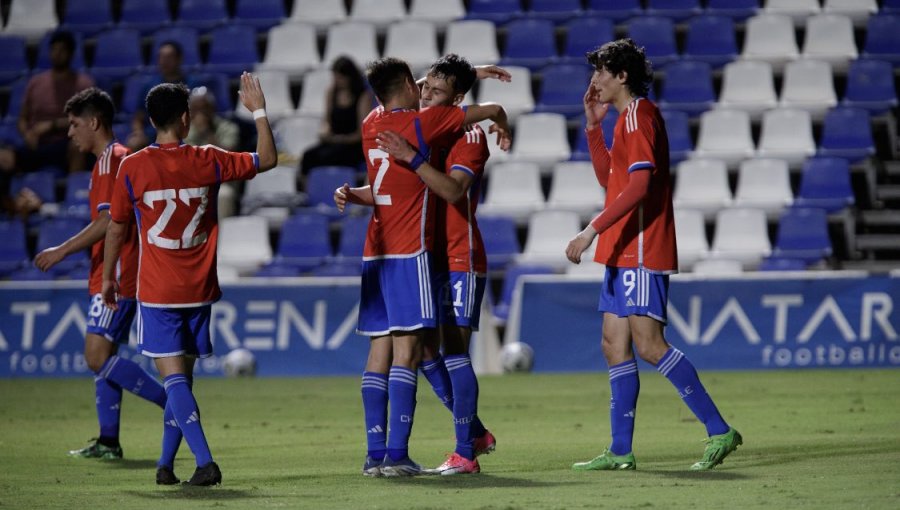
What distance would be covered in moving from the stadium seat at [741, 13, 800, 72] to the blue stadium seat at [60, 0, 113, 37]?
870 cm

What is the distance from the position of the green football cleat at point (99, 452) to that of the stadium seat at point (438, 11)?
10639 mm

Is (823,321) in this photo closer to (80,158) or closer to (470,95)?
(470,95)

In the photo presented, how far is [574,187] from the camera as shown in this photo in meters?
15.8

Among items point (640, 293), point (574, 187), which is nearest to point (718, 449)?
point (640, 293)

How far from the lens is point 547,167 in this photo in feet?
54.3

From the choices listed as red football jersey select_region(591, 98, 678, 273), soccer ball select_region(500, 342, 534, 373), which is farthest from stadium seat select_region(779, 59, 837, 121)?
red football jersey select_region(591, 98, 678, 273)

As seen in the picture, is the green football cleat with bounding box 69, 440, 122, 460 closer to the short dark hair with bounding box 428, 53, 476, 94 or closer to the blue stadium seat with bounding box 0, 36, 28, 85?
the short dark hair with bounding box 428, 53, 476, 94

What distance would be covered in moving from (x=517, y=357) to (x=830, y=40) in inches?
249

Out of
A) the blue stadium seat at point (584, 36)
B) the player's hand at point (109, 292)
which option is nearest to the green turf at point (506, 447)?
the player's hand at point (109, 292)

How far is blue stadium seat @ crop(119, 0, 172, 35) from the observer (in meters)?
18.9

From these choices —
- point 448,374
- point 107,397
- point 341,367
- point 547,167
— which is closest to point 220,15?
point 547,167

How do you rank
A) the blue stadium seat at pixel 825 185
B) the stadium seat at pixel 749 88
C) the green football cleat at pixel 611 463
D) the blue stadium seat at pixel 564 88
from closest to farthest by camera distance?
the green football cleat at pixel 611 463 → the blue stadium seat at pixel 825 185 → the stadium seat at pixel 749 88 → the blue stadium seat at pixel 564 88

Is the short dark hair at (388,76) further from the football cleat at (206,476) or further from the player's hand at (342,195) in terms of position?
the football cleat at (206,476)

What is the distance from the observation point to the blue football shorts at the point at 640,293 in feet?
22.8
